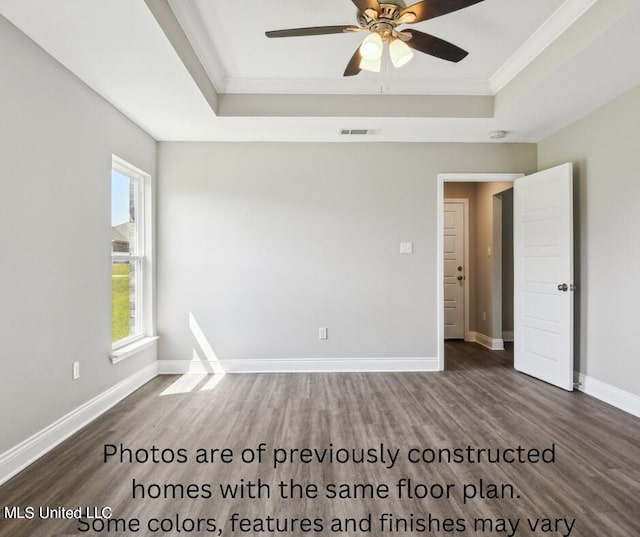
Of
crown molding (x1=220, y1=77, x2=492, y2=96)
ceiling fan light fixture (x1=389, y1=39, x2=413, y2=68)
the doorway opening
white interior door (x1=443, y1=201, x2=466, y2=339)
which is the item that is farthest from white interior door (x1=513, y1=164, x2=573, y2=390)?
ceiling fan light fixture (x1=389, y1=39, x2=413, y2=68)

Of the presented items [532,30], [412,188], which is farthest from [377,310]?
[532,30]

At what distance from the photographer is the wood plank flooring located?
1.66 m

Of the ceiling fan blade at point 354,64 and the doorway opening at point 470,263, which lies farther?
the doorway opening at point 470,263

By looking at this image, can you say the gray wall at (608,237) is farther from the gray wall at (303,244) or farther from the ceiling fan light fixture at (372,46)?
the ceiling fan light fixture at (372,46)

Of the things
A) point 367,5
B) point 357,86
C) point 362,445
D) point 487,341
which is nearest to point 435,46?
point 367,5

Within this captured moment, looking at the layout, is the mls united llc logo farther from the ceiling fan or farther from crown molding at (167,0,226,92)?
crown molding at (167,0,226,92)

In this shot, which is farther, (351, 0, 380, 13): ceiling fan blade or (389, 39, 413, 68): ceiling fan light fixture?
(389, 39, 413, 68): ceiling fan light fixture

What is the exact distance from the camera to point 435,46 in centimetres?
205

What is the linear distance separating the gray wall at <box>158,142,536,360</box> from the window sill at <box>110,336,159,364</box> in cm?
20

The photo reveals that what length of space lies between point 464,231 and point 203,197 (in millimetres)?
3809

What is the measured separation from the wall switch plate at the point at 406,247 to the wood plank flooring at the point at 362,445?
1.34 meters

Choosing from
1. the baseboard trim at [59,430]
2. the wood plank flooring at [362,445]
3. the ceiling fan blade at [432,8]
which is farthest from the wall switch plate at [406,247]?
the baseboard trim at [59,430]

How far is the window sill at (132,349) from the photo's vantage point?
302 cm

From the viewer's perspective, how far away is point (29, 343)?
6.93 ft
